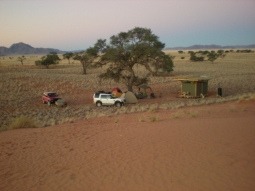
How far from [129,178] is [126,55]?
2029 centimetres

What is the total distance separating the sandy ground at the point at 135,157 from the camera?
6535mm

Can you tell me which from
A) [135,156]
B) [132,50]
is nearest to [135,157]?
[135,156]

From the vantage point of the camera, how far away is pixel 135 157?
8.38m

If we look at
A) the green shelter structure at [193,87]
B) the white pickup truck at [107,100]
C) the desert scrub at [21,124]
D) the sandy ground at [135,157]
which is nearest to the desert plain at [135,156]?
the sandy ground at [135,157]

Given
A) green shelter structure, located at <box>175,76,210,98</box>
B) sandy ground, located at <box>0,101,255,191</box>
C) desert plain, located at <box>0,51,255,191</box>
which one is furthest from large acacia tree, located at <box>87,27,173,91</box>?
sandy ground, located at <box>0,101,255,191</box>

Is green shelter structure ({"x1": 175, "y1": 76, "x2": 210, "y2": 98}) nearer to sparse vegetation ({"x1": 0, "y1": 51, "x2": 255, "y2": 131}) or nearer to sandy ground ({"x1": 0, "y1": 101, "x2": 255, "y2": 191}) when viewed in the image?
sparse vegetation ({"x1": 0, "y1": 51, "x2": 255, "y2": 131})

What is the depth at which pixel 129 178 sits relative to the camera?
6.82 metres

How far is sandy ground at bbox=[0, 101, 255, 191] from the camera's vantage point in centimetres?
654

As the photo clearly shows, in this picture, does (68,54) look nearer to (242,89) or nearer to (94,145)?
(242,89)

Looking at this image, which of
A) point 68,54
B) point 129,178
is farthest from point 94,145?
point 68,54

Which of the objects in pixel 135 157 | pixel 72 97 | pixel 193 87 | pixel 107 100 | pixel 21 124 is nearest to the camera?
pixel 135 157

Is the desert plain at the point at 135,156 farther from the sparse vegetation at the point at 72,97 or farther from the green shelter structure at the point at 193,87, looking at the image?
the green shelter structure at the point at 193,87

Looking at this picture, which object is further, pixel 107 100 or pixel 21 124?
pixel 107 100

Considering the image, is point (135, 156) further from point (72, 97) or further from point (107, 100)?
point (72, 97)
